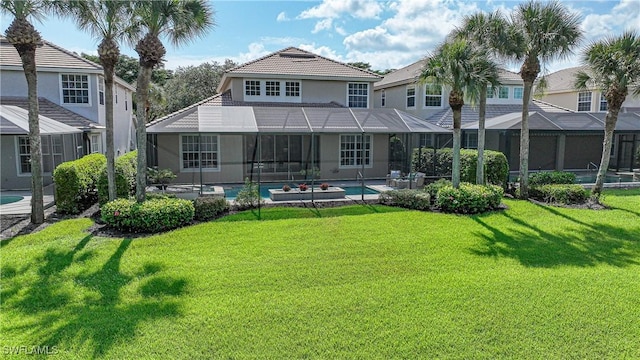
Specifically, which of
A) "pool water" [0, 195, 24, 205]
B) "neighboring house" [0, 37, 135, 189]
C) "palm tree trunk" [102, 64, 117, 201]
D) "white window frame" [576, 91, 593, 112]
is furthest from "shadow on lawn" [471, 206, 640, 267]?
"white window frame" [576, 91, 593, 112]

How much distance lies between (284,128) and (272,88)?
22.2 feet

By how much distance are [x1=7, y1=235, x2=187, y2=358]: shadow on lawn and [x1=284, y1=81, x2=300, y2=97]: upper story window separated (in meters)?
14.5

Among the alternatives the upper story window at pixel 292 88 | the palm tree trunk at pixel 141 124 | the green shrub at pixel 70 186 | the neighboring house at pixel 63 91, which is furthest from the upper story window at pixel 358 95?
the green shrub at pixel 70 186

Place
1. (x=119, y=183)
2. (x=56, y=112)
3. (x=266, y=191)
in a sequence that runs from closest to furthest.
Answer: (x=119, y=183) → (x=266, y=191) → (x=56, y=112)

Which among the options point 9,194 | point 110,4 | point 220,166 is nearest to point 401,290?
point 110,4

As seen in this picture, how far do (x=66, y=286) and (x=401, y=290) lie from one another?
5.81 metres

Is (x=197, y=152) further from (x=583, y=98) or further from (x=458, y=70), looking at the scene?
(x=583, y=98)

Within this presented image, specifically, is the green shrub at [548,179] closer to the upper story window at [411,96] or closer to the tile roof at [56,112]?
the upper story window at [411,96]

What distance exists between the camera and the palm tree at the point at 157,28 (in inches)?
411

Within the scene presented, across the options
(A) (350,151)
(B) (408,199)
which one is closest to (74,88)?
(A) (350,151)

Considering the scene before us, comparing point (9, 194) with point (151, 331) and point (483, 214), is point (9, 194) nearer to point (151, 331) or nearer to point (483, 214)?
point (151, 331)

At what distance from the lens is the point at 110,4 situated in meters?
10.3

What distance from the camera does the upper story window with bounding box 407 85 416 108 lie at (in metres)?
24.4

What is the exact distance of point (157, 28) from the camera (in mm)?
10664
